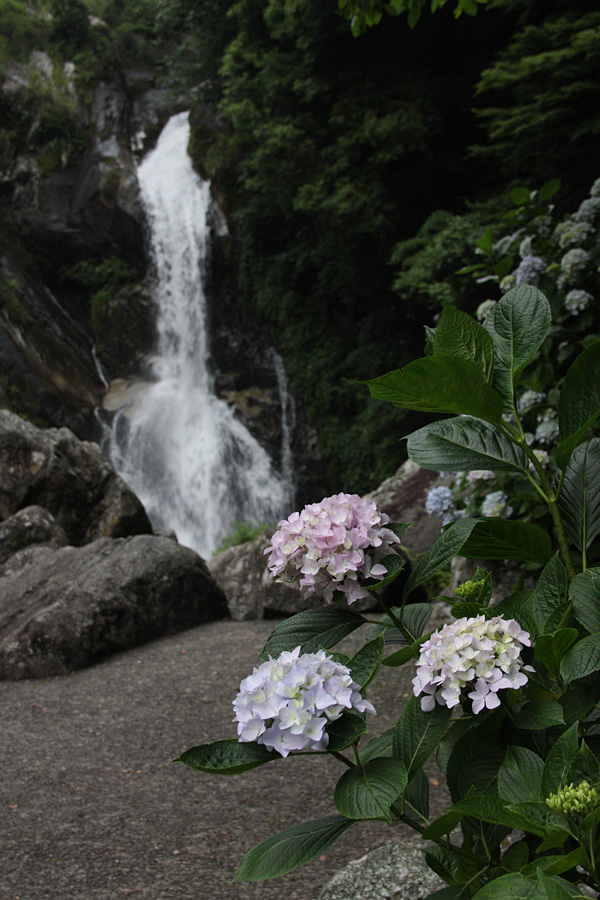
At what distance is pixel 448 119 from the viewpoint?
10.8 m

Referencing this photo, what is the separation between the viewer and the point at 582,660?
0.82 meters

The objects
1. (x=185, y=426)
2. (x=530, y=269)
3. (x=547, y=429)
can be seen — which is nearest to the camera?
(x=547, y=429)

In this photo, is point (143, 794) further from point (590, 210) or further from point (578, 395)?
point (590, 210)

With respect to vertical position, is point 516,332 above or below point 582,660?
above

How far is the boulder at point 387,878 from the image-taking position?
1.76 m

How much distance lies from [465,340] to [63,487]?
760cm

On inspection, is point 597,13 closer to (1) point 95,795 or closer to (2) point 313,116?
(2) point 313,116

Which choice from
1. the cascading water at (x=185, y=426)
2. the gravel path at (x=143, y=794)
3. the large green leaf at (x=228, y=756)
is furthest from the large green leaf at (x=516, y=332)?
the cascading water at (x=185, y=426)

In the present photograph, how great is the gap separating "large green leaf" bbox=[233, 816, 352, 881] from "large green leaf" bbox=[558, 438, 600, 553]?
53 cm

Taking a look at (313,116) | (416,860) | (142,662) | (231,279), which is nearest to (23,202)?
(231,279)

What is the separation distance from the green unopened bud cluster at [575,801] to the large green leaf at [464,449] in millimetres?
445

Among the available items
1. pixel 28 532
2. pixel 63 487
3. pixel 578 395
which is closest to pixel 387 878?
pixel 578 395

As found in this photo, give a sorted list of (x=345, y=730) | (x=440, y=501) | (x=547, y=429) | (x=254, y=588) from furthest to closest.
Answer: (x=254, y=588), (x=440, y=501), (x=547, y=429), (x=345, y=730)

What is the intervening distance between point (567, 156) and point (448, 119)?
4.04 metres
